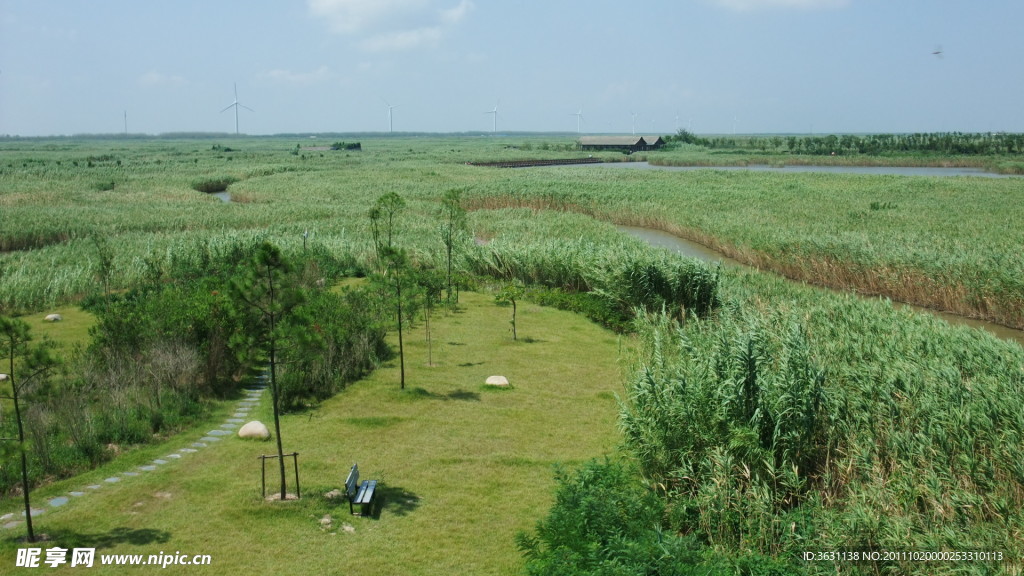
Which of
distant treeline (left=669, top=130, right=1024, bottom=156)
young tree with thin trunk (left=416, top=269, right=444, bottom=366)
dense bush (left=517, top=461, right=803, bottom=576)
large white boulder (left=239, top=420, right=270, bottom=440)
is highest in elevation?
distant treeline (left=669, top=130, right=1024, bottom=156)

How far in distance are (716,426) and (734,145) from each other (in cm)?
13151

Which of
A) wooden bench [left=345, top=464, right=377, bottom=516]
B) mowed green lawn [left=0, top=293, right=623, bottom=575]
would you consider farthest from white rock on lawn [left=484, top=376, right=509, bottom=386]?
wooden bench [left=345, top=464, right=377, bottom=516]

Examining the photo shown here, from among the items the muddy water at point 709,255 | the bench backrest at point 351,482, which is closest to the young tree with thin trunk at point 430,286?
the muddy water at point 709,255

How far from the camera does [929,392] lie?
31.5 feet

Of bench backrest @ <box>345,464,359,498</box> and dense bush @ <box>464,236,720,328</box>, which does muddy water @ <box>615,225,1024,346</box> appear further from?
bench backrest @ <box>345,464,359,498</box>

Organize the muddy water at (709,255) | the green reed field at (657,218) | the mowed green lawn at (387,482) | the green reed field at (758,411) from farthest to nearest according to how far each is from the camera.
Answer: the green reed field at (657,218)
the muddy water at (709,255)
the mowed green lawn at (387,482)
the green reed field at (758,411)

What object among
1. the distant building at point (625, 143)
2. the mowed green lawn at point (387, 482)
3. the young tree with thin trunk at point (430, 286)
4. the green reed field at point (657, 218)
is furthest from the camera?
the distant building at point (625, 143)

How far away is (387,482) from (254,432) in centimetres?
274

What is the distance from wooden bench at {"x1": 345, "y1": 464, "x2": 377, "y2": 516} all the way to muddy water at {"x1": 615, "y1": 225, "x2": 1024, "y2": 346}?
1438 centimetres

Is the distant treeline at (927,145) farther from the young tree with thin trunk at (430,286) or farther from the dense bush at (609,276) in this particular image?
the young tree with thin trunk at (430,286)

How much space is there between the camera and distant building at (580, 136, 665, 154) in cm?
12356

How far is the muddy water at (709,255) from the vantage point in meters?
19.4

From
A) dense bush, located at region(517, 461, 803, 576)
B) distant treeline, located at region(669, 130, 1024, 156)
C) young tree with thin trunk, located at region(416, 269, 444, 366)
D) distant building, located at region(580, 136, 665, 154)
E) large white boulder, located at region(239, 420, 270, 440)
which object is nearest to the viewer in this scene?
dense bush, located at region(517, 461, 803, 576)

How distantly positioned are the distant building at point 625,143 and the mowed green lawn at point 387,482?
112 m
